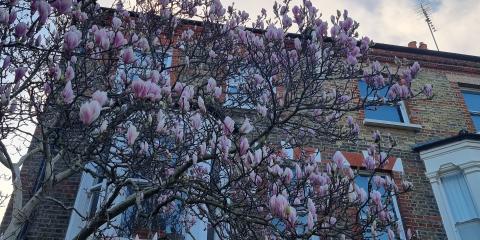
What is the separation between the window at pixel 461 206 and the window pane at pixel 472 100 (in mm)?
3026

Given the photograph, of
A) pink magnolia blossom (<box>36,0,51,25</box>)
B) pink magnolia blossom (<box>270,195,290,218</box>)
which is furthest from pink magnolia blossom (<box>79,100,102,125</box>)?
pink magnolia blossom (<box>270,195,290,218</box>)

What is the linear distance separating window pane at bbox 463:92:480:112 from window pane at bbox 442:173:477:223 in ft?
9.84

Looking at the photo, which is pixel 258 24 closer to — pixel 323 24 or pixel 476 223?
pixel 323 24

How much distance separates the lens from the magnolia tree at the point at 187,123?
14.6 ft

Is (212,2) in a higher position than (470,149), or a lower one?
higher

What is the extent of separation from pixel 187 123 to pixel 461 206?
6.31m

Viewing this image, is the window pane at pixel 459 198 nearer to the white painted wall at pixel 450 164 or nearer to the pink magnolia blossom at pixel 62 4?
the white painted wall at pixel 450 164

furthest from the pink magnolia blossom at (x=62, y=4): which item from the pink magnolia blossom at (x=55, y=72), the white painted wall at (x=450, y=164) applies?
the white painted wall at (x=450, y=164)

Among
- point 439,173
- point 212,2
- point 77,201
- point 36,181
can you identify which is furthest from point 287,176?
point 439,173

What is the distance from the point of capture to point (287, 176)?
509 cm

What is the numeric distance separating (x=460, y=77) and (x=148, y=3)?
866cm

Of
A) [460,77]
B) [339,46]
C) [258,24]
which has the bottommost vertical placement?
[339,46]

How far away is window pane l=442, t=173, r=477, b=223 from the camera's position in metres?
8.98

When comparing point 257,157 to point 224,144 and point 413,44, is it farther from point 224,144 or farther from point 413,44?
point 413,44
